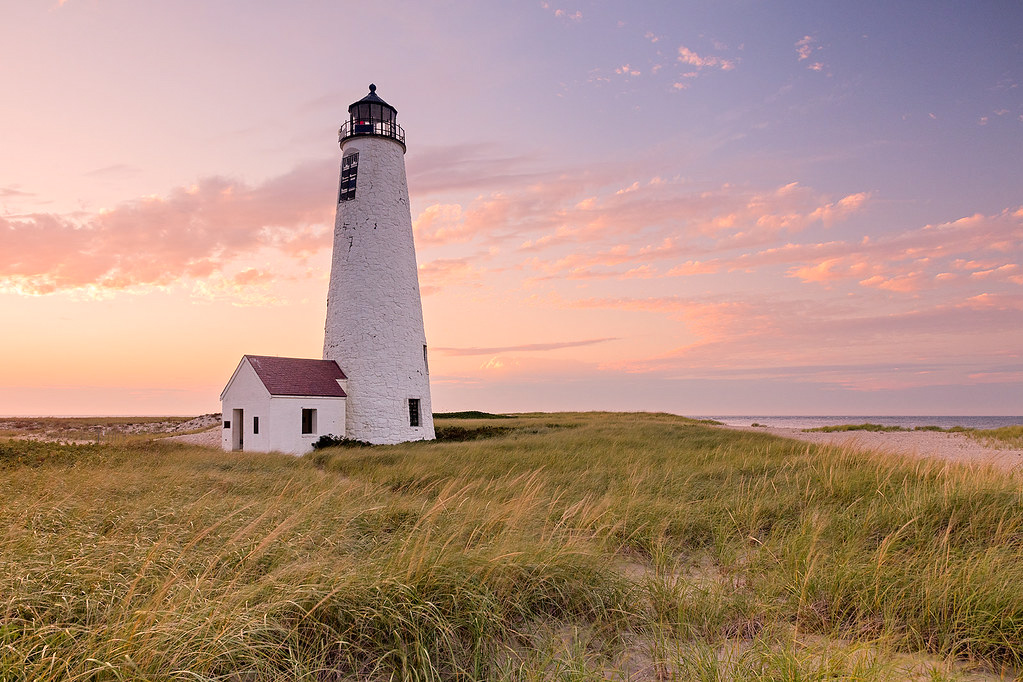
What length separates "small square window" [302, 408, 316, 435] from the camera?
21984mm

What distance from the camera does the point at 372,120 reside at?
933 inches

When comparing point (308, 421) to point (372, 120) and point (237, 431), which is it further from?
point (372, 120)

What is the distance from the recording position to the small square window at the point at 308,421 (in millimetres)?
21984

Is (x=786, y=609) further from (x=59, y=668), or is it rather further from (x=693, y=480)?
(x=693, y=480)

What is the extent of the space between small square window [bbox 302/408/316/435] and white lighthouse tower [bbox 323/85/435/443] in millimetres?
1426

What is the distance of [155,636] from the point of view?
3600 mm

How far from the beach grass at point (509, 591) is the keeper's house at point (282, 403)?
12919 millimetres

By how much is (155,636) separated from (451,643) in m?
1.89

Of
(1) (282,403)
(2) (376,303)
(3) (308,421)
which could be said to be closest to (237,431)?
(3) (308,421)

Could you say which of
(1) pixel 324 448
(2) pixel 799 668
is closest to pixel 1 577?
(2) pixel 799 668

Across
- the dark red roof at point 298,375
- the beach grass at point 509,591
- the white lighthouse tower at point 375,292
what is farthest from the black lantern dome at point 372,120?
the beach grass at point 509,591

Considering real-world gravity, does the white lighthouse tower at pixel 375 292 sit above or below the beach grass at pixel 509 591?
above

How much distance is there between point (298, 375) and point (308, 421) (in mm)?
1871

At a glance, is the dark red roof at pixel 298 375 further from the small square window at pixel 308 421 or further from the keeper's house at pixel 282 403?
the small square window at pixel 308 421
